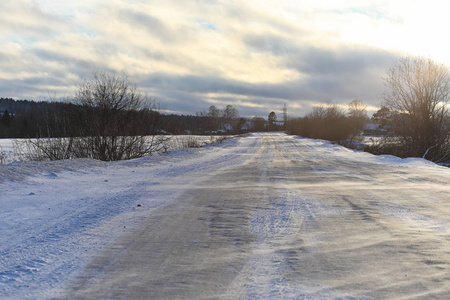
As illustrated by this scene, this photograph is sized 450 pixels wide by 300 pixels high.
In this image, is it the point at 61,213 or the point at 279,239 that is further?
the point at 61,213

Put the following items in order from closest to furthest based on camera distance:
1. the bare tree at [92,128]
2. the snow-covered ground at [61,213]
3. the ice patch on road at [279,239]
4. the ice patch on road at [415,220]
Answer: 1. the ice patch on road at [279,239]
2. the snow-covered ground at [61,213]
3. the ice patch on road at [415,220]
4. the bare tree at [92,128]

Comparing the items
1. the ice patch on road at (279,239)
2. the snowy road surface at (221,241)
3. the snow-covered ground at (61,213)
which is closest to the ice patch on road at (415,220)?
the snowy road surface at (221,241)

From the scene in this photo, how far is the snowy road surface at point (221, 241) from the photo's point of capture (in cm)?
329

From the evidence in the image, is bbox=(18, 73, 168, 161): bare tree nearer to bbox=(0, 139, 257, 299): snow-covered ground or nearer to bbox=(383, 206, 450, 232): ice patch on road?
bbox=(0, 139, 257, 299): snow-covered ground

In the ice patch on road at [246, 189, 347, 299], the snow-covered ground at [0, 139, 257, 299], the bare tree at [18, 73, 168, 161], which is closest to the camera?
the ice patch on road at [246, 189, 347, 299]

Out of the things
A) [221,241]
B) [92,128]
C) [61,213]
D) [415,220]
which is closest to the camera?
[221,241]

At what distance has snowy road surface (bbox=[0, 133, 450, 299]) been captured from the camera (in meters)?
3.29

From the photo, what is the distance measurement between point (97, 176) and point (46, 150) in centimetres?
733

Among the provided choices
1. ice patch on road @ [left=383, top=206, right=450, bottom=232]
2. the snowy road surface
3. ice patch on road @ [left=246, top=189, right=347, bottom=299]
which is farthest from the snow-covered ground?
ice patch on road @ [left=383, top=206, right=450, bottom=232]

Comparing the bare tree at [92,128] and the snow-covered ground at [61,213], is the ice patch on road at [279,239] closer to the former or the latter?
the snow-covered ground at [61,213]

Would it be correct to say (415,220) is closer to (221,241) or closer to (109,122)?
(221,241)

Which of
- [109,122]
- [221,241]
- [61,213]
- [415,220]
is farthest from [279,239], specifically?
[109,122]

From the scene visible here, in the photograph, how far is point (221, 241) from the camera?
4.69 meters

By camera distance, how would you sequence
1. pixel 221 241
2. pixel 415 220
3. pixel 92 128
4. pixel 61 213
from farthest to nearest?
pixel 92 128 → pixel 61 213 → pixel 415 220 → pixel 221 241
